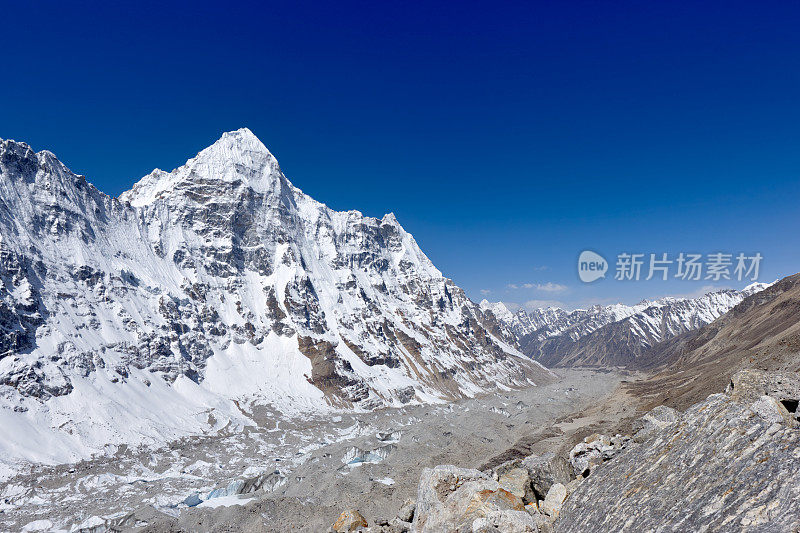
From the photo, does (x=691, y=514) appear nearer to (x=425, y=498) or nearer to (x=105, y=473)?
(x=425, y=498)

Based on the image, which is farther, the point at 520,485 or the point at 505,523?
the point at 520,485

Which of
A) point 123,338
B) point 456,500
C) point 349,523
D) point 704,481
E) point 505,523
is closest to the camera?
point 704,481

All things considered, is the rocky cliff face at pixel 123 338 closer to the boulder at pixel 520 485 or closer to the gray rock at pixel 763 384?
the boulder at pixel 520 485

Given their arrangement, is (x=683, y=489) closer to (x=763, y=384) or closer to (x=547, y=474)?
(x=547, y=474)

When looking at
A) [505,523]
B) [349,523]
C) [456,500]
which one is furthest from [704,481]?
[349,523]

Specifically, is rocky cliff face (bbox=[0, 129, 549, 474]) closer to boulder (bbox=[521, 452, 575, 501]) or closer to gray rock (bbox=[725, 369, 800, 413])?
boulder (bbox=[521, 452, 575, 501])

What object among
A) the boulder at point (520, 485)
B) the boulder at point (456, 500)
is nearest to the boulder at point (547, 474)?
the boulder at point (520, 485)
